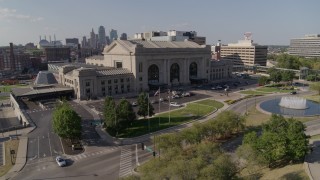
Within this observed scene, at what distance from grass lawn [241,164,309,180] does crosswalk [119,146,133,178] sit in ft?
76.1

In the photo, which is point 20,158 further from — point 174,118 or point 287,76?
point 287,76

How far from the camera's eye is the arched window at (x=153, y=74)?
524 feet

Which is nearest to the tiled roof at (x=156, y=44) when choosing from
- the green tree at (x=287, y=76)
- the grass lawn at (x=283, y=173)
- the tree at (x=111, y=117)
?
the green tree at (x=287, y=76)

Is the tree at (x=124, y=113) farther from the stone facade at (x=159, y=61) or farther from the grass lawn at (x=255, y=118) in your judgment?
the stone facade at (x=159, y=61)

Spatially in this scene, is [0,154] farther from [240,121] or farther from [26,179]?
[240,121]

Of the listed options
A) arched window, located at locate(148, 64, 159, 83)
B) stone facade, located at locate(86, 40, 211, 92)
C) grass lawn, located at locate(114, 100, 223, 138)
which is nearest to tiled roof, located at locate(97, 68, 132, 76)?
stone facade, located at locate(86, 40, 211, 92)

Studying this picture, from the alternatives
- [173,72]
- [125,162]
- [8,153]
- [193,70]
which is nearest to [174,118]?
[125,162]

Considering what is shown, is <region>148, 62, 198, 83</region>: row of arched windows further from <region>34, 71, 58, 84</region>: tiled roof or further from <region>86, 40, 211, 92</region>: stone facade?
<region>34, 71, 58, 84</region>: tiled roof

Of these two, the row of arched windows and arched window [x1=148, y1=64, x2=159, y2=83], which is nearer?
Answer: arched window [x1=148, y1=64, x2=159, y2=83]

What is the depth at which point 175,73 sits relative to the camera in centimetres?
17075

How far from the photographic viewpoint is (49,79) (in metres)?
167

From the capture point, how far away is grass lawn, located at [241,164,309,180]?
51.3 metres

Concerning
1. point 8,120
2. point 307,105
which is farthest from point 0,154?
point 307,105

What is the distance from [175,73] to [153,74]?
1562 cm
